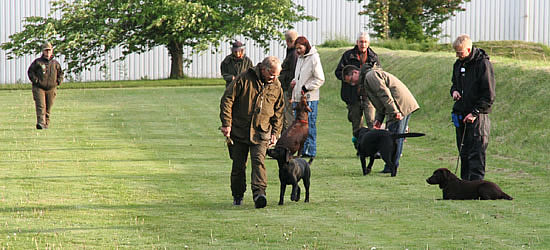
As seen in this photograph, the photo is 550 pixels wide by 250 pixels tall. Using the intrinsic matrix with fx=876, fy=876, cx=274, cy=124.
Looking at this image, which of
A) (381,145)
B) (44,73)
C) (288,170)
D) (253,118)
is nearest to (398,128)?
(381,145)

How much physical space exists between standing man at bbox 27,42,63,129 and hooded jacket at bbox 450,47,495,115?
10.2 m

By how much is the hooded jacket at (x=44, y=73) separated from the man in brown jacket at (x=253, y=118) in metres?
9.47

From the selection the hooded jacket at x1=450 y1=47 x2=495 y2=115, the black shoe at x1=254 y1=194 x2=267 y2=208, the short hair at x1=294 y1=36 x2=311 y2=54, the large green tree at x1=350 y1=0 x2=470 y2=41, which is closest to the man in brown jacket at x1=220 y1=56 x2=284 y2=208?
the black shoe at x1=254 y1=194 x2=267 y2=208

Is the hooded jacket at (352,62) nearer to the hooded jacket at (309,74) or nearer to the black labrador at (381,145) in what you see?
the hooded jacket at (309,74)

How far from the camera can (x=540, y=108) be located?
661 inches

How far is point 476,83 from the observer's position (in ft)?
33.4

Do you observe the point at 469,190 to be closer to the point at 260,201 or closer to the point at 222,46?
the point at 260,201

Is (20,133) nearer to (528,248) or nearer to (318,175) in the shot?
(318,175)

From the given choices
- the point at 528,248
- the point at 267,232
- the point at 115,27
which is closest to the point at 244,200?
the point at 267,232

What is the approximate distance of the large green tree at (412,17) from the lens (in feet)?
118

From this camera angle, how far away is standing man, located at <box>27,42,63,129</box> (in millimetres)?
17897

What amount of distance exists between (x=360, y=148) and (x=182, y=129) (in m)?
7.56

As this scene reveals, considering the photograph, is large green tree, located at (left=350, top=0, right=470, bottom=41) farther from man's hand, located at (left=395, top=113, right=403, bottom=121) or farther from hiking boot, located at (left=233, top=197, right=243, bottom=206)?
hiking boot, located at (left=233, top=197, right=243, bottom=206)

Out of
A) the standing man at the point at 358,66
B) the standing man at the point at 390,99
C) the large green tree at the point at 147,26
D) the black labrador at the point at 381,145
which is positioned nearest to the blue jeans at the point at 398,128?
the standing man at the point at 390,99
